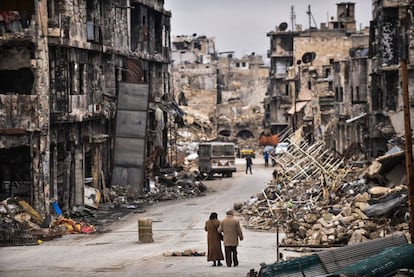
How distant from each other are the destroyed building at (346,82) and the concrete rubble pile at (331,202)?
381 centimetres

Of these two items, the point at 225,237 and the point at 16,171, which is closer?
the point at 225,237

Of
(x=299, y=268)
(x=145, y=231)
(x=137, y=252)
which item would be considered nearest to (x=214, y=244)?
(x=299, y=268)

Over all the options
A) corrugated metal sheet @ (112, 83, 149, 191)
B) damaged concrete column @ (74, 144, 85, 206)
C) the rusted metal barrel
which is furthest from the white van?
the rusted metal barrel

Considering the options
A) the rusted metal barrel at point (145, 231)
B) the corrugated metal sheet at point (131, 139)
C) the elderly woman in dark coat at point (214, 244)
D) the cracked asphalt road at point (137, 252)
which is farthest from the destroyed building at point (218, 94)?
the elderly woman in dark coat at point (214, 244)

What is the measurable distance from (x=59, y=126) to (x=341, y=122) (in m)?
20.1

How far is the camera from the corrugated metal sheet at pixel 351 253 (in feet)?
55.3

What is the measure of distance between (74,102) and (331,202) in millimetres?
12087

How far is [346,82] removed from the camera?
50250 millimetres

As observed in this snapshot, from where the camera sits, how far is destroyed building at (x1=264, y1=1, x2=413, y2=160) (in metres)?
37.7

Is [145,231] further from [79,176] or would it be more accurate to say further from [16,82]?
[79,176]

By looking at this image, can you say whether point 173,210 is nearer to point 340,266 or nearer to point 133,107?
point 133,107

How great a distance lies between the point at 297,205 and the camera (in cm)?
3058

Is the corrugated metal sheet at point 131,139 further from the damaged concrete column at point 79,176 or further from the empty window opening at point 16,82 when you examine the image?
the empty window opening at point 16,82

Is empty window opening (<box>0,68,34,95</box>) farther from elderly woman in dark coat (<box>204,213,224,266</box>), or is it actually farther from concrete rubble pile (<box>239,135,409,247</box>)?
elderly woman in dark coat (<box>204,213,224,266</box>)
